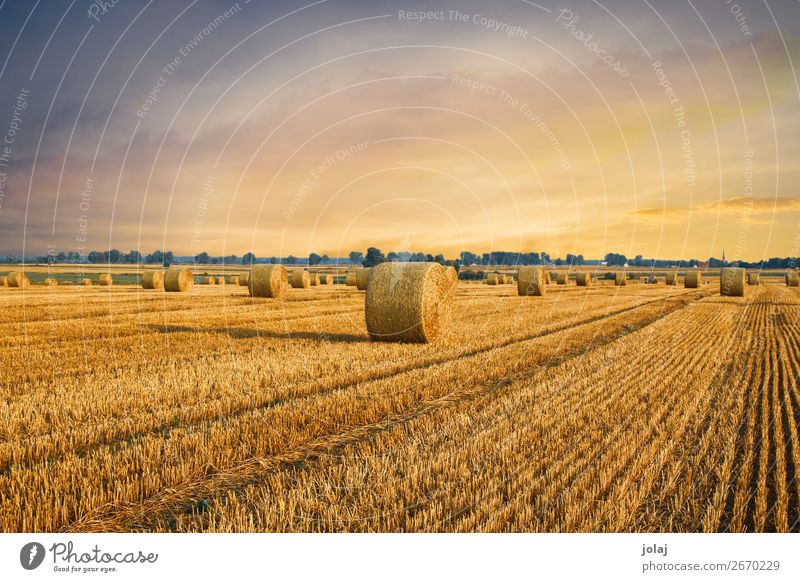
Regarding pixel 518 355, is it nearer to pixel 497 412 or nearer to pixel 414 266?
pixel 414 266

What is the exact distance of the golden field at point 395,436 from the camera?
4555mm

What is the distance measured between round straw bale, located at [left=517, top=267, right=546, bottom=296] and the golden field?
2018 centimetres

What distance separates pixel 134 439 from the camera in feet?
20.0

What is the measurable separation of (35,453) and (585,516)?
557 cm

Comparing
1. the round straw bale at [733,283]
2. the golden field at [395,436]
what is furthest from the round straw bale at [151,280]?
the round straw bale at [733,283]

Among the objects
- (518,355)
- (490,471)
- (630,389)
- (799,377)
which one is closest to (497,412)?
(490,471)

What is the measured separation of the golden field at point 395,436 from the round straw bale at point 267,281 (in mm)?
15377

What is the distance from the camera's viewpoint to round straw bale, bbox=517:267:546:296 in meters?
34.3

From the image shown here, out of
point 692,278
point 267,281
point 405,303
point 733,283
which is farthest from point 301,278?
point 692,278

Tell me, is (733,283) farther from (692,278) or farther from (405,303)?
(405,303)

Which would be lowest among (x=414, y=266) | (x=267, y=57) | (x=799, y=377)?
(x=799, y=377)

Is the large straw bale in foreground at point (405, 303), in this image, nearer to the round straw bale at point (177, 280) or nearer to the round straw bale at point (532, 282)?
the round straw bale at point (532, 282)

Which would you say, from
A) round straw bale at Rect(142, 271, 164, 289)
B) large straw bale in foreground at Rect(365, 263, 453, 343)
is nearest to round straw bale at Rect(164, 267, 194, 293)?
round straw bale at Rect(142, 271, 164, 289)

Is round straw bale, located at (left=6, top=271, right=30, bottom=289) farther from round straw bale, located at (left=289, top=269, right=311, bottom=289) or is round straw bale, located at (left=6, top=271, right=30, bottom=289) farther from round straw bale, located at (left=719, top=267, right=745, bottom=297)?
round straw bale, located at (left=719, top=267, right=745, bottom=297)
